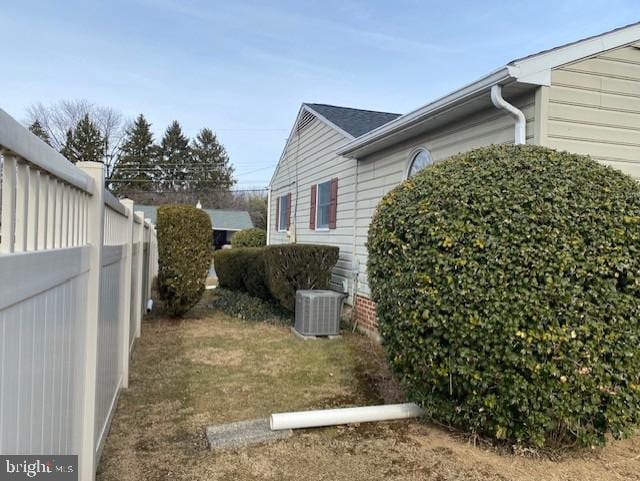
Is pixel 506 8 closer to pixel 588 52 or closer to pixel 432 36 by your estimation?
pixel 432 36

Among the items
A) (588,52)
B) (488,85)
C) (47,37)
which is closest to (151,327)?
(488,85)

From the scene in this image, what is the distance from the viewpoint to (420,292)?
308 centimetres

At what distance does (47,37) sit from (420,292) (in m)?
22.4

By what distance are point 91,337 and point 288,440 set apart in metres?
1.65

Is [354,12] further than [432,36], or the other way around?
[432,36]

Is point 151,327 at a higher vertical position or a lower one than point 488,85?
lower

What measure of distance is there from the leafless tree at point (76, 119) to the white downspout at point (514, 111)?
36880 mm

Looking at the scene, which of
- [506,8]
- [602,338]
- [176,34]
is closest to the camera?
[602,338]

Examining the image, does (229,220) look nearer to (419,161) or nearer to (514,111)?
(419,161)

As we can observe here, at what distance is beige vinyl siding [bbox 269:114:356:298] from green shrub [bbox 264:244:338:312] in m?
0.57

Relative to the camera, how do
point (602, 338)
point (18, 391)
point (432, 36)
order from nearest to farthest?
point (18, 391), point (602, 338), point (432, 36)

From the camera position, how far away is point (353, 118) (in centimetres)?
966

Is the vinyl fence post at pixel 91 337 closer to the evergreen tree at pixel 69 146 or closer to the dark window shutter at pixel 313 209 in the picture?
the dark window shutter at pixel 313 209

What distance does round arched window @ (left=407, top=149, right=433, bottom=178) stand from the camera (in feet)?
19.5
